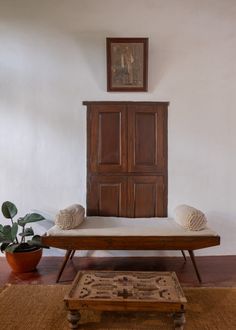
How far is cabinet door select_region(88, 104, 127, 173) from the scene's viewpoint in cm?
336

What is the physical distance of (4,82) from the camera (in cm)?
335

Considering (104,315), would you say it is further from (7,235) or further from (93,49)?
(93,49)

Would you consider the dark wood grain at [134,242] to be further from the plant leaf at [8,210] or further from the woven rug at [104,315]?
the plant leaf at [8,210]

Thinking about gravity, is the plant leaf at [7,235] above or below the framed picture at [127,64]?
below

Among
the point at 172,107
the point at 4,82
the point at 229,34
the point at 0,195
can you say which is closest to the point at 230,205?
the point at 172,107

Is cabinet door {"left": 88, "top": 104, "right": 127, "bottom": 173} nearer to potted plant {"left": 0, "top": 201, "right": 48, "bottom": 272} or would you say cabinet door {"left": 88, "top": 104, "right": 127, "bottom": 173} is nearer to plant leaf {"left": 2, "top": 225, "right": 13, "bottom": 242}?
potted plant {"left": 0, "top": 201, "right": 48, "bottom": 272}

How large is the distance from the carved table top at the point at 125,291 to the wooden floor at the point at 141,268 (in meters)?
0.69

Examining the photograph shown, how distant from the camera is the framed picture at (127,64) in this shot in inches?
130

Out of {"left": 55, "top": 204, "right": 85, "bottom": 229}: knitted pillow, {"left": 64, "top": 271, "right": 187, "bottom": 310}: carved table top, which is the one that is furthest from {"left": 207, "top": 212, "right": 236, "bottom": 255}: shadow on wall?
{"left": 55, "top": 204, "right": 85, "bottom": 229}: knitted pillow

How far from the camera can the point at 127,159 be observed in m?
3.37

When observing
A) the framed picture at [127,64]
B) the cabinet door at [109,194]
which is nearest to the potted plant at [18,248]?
the cabinet door at [109,194]

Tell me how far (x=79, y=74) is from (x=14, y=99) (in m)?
0.76

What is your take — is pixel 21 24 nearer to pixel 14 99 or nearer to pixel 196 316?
pixel 14 99

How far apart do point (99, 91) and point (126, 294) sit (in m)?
2.20
